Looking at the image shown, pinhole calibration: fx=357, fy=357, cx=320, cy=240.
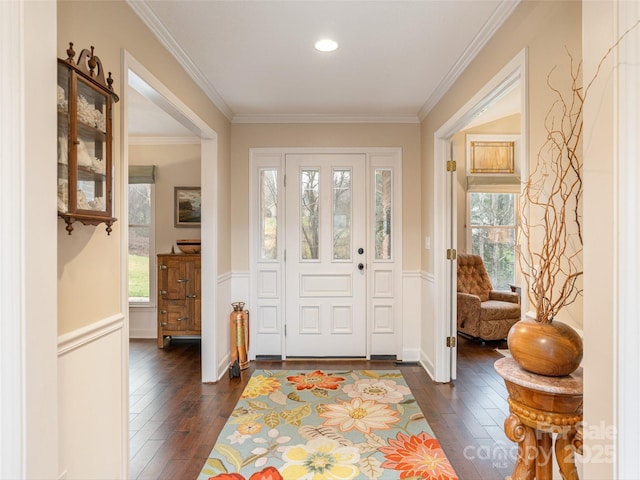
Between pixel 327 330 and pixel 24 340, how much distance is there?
3174mm

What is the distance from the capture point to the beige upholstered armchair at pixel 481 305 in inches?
175

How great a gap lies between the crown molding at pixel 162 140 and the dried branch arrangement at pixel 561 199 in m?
4.16

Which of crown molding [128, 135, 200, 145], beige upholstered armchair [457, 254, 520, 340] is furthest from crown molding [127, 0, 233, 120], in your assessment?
beige upholstered armchair [457, 254, 520, 340]

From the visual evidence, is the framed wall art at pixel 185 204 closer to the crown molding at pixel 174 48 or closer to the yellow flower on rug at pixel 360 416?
the crown molding at pixel 174 48

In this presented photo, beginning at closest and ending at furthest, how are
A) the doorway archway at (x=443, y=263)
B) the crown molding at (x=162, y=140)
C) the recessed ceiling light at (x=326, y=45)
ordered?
1. the recessed ceiling light at (x=326, y=45)
2. the doorway archway at (x=443, y=263)
3. the crown molding at (x=162, y=140)

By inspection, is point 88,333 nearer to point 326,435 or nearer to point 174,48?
point 326,435

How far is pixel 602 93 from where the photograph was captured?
1.04 meters

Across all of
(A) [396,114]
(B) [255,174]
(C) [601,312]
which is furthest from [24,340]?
(A) [396,114]

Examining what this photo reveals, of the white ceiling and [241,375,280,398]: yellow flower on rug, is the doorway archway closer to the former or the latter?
the white ceiling

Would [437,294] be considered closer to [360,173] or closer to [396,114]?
[360,173]

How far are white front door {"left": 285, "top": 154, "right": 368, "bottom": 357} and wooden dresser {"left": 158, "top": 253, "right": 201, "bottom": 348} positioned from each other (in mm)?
1229

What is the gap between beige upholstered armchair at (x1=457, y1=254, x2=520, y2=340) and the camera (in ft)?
14.6

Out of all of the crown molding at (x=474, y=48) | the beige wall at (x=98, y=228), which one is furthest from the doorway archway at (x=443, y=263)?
the beige wall at (x=98, y=228)

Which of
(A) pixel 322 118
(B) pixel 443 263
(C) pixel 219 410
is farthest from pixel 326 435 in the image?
(A) pixel 322 118
